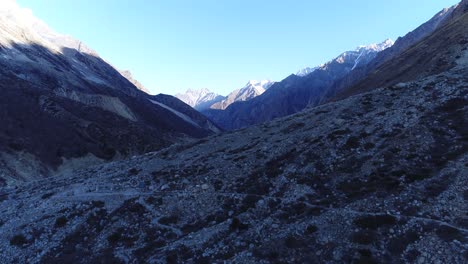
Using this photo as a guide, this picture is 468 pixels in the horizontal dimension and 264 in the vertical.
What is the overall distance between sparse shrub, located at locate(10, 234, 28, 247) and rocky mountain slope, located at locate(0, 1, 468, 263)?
14 centimetres

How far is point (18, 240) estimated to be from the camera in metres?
24.8

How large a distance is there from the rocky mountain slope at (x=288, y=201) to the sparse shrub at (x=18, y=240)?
14 cm

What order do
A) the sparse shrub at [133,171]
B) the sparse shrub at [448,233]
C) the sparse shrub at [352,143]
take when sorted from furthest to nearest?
the sparse shrub at [133,171] < the sparse shrub at [352,143] < the sparse shrub at [448,233]

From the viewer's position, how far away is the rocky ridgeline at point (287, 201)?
19.2 meters

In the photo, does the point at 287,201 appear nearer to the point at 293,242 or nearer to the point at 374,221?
the point at 293,242

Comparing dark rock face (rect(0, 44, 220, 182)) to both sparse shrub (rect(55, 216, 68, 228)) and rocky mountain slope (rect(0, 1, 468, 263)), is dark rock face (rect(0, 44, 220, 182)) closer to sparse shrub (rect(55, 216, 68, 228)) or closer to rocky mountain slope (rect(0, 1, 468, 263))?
Result: rocky mountain slope (rect(0, 1, 468, 263))

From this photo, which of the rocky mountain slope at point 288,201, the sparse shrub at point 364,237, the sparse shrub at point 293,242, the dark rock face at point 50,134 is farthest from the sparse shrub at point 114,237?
the dark rock face at point 50,134

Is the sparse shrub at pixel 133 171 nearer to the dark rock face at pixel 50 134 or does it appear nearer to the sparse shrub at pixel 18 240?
the sparse shrub at pixel 18 240

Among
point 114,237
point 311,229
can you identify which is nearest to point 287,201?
point 311,229

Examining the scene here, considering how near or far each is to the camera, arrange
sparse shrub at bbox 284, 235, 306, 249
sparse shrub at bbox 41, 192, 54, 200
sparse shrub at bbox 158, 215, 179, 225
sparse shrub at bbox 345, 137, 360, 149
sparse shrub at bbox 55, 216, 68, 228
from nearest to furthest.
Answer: sparse shrub at bbox 284, 235, 306, 249 < sparse shrub at bbox 158, 215, 179, 225 < sparse shrub at bbox 55, 216, 68, 228 < sparse shrub at bbox 345, 137, 360, 149 < sparse shrub at bbox 41, 192, 54, 200

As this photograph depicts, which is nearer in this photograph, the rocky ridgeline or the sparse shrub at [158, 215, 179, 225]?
the rocky ridgeline

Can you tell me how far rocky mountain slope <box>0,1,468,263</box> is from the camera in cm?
1923

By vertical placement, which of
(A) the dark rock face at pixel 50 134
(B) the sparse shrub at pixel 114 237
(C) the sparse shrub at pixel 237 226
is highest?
(A) the dark rock face at pixel 50 134

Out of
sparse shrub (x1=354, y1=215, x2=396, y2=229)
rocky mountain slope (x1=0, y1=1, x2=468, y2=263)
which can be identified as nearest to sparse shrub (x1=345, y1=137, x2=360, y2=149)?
rocky mountain slope (x1=0, y1=1, x2=468, y2=263)
